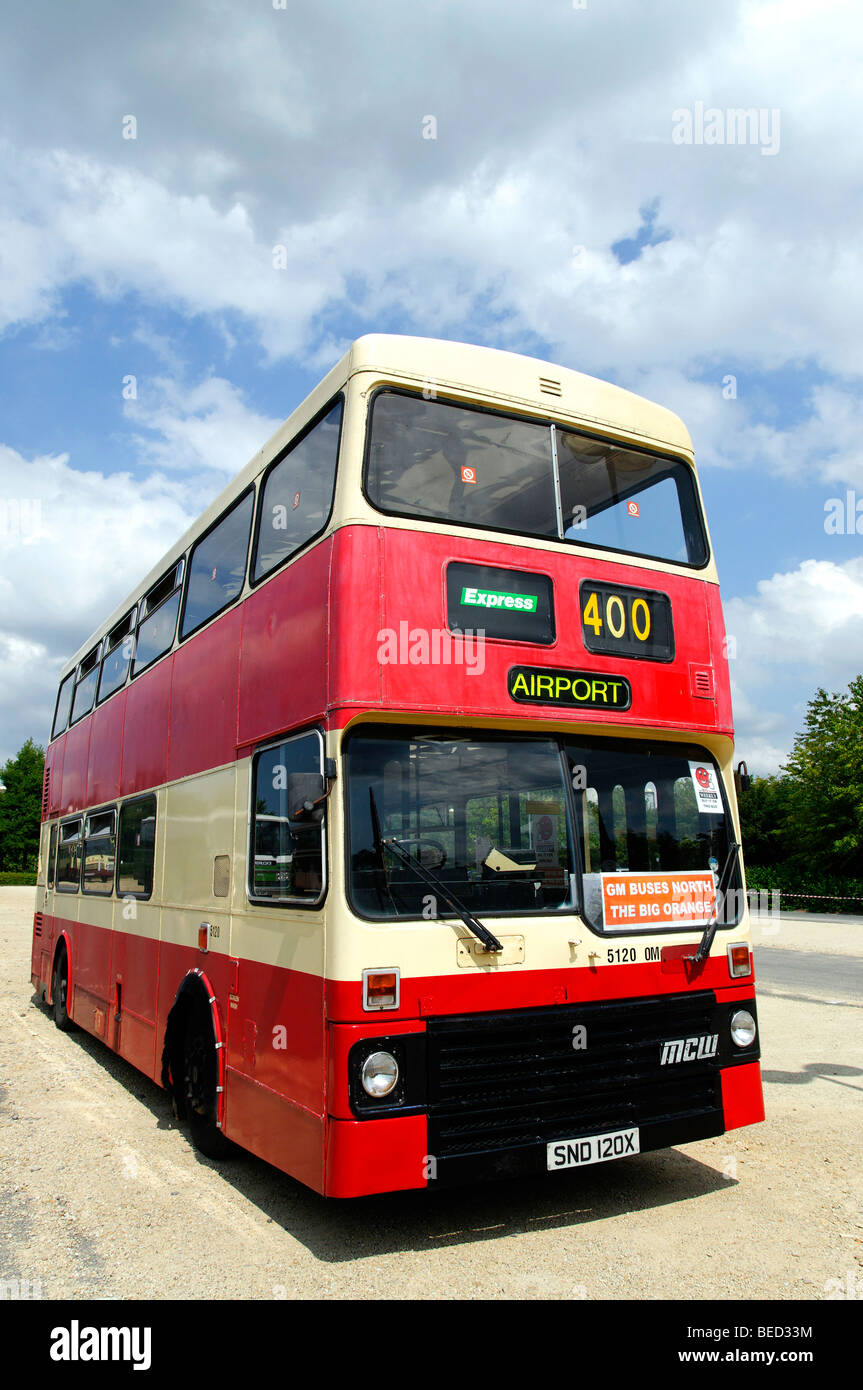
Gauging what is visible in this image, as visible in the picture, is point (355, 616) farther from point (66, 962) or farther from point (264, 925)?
point (66, 962)

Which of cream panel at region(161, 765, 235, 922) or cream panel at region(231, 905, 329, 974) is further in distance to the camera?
cream panel at region(161, 765, 235, 922)

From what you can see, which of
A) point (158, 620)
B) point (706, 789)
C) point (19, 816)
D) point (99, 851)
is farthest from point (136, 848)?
point (19, 816)

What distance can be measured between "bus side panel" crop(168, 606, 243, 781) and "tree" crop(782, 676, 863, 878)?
41112 millimetres

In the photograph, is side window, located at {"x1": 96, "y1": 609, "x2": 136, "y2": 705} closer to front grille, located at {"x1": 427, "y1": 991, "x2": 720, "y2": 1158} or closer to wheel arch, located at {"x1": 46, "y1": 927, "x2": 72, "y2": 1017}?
wheel arch, located at {"x1": 46, "y1": 927, "x2": 72, "y2": 1017}

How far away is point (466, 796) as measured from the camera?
15.8ft

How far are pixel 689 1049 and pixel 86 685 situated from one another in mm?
8936

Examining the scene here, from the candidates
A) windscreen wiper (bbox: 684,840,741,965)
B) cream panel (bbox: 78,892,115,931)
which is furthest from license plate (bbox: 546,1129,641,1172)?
cream panel (bbox: 78,892,115,931)

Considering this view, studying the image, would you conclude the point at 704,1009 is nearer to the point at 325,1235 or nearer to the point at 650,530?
the point at 325,1235

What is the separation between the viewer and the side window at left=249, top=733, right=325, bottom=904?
471 cm

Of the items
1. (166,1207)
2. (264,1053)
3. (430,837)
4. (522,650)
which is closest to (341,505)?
(522,650)

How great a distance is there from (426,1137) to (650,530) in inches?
144

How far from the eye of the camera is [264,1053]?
5.28 metres

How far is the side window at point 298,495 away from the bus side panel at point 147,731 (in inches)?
87.1
